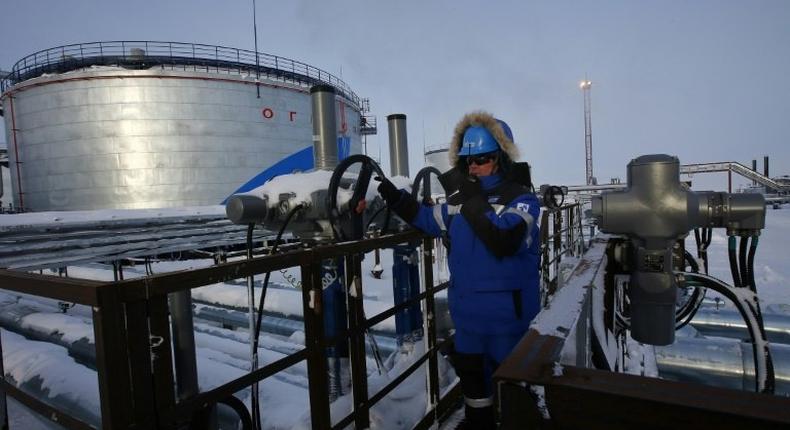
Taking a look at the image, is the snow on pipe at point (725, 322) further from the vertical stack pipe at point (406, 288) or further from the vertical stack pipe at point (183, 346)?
the vertical stack pipe at point (183, 346)

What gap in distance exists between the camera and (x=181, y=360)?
1.74m

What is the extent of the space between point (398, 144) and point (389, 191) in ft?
9.04

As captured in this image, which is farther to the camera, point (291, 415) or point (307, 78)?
point (307, 78)

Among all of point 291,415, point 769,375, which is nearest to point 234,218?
point 291,415

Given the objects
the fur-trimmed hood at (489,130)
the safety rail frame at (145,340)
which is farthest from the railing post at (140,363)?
the fur-trimmed hood at (489,130)

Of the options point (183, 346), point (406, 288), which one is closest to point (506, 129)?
point (406, 288)

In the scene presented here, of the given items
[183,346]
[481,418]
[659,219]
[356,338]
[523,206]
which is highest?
[523,206]

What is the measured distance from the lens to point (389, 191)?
2588 mm

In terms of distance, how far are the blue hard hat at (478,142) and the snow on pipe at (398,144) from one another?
9.03 feet

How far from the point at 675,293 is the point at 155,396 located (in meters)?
3.06

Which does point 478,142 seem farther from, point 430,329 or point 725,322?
point 725,322

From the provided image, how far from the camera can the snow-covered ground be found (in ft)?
8.78

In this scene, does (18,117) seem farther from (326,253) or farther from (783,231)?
(783,231)

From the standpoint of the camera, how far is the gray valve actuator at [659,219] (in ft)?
8.85
